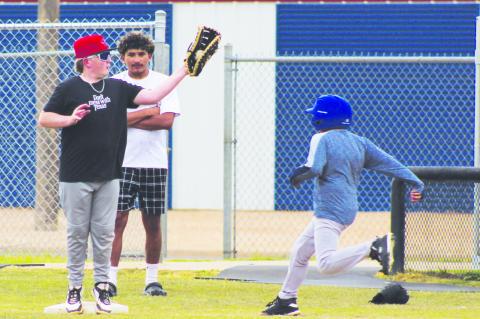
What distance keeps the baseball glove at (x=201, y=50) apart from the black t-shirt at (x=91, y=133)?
599 mm

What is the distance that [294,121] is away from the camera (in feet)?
69.3

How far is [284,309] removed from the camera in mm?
8281

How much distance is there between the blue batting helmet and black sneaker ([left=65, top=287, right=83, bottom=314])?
1.86 m

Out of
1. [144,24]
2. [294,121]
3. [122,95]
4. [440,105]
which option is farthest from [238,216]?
[122,95]

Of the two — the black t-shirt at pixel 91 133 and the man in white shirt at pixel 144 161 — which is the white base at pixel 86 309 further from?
the man in white shirt at pixel 144 161

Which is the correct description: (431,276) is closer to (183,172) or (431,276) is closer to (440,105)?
(440,105)

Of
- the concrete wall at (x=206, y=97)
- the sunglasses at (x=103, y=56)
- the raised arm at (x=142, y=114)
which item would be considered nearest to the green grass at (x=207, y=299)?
the raised arm at (x=142, y=114)

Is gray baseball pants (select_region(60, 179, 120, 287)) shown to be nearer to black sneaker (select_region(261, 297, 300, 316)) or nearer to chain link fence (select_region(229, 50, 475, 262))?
black sneaker (select_region(261, 297, 300, 316))

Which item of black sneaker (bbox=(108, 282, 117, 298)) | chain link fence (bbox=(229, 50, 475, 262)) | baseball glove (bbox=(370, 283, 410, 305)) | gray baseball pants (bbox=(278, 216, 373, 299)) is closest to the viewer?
gray baseball pants (bbox=(278, 216, 373, 299))

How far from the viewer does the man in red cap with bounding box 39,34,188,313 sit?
26.8 ft

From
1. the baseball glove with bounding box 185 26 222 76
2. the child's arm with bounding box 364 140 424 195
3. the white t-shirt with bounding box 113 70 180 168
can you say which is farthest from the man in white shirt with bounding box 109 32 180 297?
the child's arm with bounding box 364 140 424 195

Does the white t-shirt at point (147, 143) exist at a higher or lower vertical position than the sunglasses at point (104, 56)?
lower

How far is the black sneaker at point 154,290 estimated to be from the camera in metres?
9.53

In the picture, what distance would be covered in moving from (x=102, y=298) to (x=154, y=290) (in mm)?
1299
